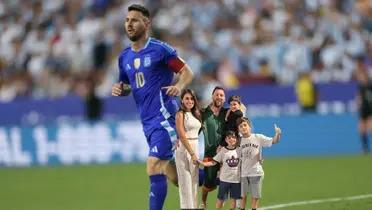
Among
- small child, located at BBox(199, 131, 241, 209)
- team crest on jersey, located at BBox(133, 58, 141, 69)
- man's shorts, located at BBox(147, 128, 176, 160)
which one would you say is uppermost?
team crest on jersey, located at BBox(133, 58, 141, 69)

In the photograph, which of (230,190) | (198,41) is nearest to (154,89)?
(230,190)

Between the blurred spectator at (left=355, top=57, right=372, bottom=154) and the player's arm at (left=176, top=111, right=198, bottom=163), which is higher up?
the blurred spectator at (left=355, top=57, right=372, bottom=154)

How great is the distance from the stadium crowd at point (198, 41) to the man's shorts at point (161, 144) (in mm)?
12437

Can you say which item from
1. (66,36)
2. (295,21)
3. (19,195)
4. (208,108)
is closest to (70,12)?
(66,36)

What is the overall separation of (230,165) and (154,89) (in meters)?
1.27

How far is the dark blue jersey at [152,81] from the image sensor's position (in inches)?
392

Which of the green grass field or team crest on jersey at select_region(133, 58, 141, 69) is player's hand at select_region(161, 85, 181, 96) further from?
the green grass field

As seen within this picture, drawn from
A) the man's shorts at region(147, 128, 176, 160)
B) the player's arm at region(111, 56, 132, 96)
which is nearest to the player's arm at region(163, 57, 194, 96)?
the man's shorts at region(147, 128, 176, 160)

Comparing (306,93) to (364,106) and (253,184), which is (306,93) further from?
(253,184)

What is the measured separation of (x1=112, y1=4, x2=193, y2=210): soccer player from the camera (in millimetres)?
9828

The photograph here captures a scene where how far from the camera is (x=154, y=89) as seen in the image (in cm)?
995

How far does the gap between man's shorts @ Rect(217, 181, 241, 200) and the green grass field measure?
5.65 feet

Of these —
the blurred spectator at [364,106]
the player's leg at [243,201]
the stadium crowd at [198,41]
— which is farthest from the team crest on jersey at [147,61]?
the stadium crowd at [198,41]

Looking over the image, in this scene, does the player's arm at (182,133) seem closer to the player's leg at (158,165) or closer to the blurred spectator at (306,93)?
the player's leg at (158,165)
